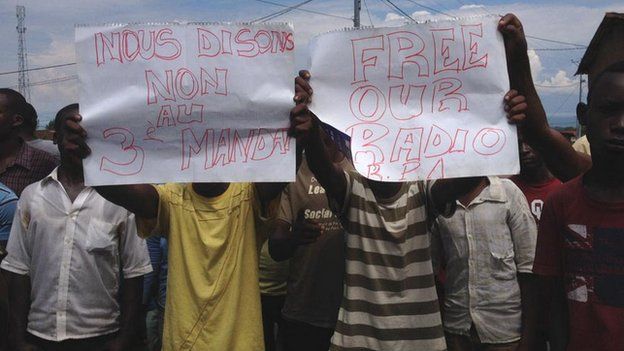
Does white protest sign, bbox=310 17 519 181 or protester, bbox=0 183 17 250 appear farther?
protester, bbox=0 183 17 250

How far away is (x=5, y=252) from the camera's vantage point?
3027 millimetres

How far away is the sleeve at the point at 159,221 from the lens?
2553 millimetres

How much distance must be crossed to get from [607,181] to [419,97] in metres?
0.74

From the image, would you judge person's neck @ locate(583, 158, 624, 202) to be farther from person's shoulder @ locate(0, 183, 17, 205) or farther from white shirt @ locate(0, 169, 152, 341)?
person's shoulder @ locate(0, 183, 17, 205)

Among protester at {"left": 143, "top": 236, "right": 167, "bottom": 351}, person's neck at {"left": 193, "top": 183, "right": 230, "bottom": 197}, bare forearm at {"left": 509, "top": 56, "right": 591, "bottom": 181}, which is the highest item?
bare forearm at {"left": 509, "top": 56, "right": 591, "bottom": 181}

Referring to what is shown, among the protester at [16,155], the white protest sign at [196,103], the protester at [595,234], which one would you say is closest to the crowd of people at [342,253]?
the protester at [595,234]

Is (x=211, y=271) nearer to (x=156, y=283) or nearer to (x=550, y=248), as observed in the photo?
(x=550, y=248)

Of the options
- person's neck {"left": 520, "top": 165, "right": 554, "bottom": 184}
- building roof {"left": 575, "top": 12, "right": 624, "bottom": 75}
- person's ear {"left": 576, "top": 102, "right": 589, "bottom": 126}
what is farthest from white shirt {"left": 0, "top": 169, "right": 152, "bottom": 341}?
person's neck {"left": 520, "top": 165, "right": 554, "bottom": 184}

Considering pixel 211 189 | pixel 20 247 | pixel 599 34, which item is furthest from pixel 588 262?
pixel 20 247

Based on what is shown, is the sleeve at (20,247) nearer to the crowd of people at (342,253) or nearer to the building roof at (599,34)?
the crowd of people at (342,253)

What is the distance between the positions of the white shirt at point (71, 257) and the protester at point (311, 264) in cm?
80

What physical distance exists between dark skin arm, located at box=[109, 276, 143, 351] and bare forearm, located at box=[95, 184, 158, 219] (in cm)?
63

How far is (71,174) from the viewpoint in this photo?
119 inches

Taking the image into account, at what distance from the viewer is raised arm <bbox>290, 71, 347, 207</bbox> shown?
7.48 feet
